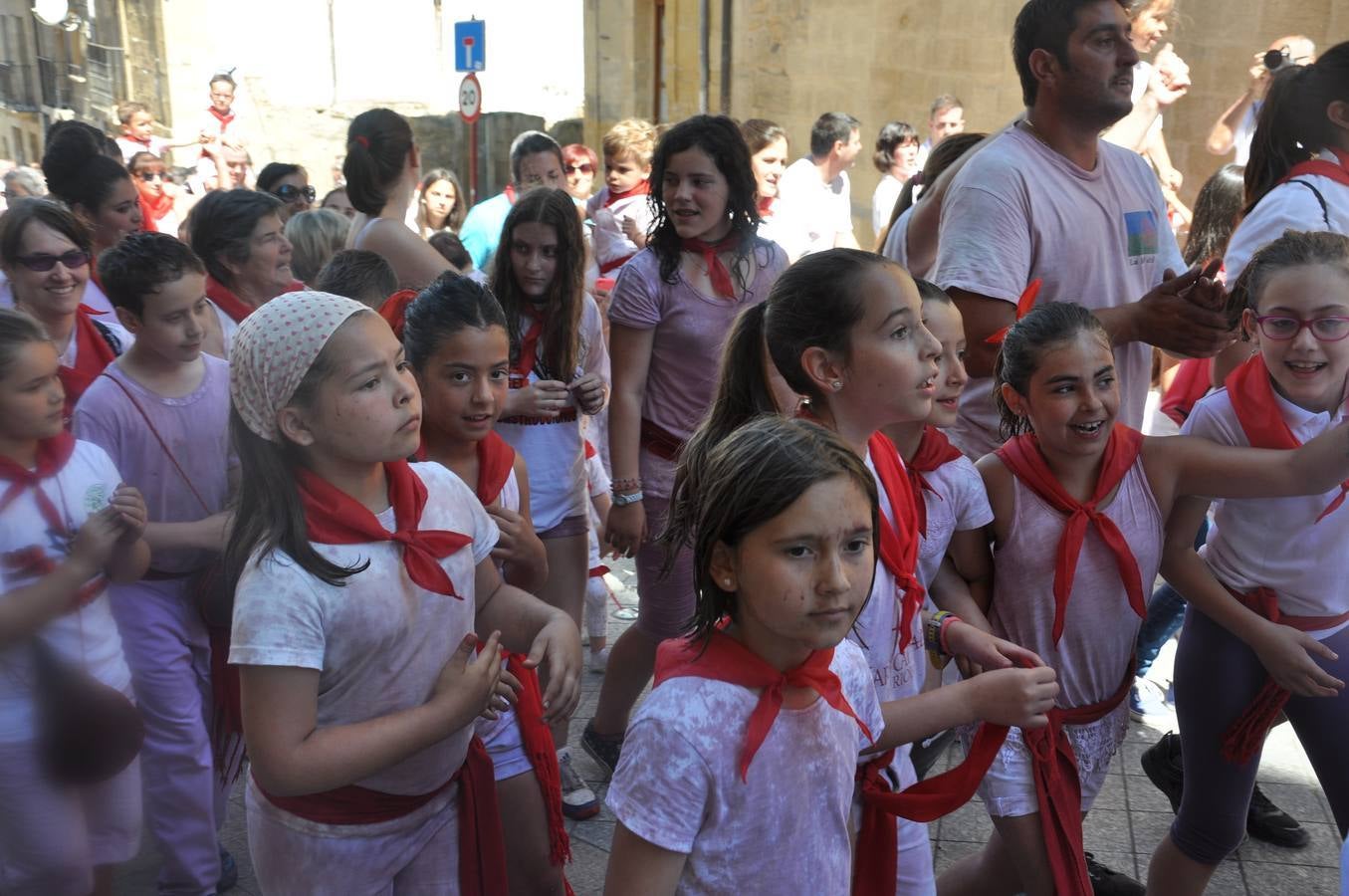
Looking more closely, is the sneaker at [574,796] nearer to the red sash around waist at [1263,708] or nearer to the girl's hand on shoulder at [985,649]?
the girl's hand on shoulder at [985,649]

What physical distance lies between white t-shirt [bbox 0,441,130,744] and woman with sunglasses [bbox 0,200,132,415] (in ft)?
2.60

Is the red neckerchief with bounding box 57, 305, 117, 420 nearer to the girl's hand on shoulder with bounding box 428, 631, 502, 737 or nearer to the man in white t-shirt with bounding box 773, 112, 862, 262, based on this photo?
the girl's hand on shoulder with bounding box 428, 631, 502, 737

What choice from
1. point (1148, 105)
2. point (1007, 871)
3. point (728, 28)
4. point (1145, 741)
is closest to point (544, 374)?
point (1007, 871)

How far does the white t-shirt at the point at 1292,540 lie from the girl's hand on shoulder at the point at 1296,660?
12 centimetres

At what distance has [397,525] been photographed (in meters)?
2.20

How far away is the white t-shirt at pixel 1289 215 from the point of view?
3.13m

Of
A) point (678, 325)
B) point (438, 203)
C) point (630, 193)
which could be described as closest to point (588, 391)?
point (678, 325)

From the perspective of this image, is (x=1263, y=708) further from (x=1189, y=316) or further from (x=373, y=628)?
(x=373, y=628)

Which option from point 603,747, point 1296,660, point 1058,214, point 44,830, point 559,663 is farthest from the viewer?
point 603,747

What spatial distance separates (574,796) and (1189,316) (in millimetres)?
2254

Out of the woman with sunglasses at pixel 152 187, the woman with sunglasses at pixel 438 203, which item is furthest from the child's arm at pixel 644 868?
the woman with sunglasses at pixel 152 187

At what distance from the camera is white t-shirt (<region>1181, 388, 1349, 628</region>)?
9.30 feet

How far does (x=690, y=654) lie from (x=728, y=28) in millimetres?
13698

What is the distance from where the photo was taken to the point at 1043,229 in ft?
10.6
